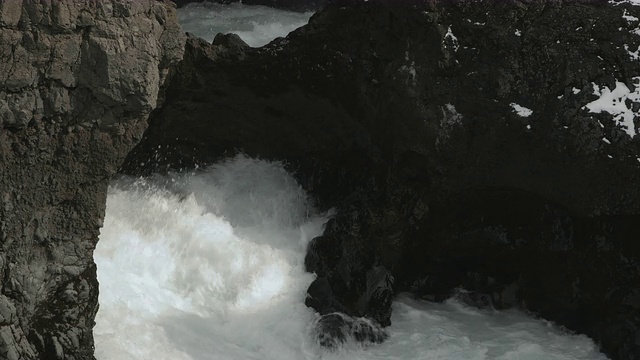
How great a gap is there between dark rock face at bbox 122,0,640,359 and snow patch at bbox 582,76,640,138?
0.02m

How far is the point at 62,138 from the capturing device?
8.47m

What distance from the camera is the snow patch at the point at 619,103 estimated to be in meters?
10.3

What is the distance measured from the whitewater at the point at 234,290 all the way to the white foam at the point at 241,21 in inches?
175

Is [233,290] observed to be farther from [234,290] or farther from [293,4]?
[293,4]

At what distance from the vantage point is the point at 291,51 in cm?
1137

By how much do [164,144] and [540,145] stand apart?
186 inches

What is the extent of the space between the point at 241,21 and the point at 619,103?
8.59 m

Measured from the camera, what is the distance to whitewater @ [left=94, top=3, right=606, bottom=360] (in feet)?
32.3

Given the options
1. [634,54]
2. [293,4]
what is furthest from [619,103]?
[293,4]

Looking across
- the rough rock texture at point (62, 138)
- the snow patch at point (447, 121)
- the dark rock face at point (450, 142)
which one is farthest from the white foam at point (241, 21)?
the rough rock texture at point (62, 138)

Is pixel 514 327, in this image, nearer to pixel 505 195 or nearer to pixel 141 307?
pixel 505 195

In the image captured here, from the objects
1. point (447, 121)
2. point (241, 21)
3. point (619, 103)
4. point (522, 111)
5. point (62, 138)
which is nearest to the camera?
point (62, 138)

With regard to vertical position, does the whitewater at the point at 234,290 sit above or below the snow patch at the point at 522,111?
below

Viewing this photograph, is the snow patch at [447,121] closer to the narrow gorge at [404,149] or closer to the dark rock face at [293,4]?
the narrow gorge at [404,149]
